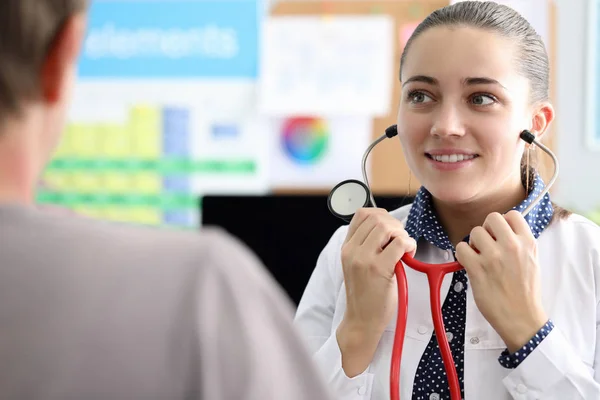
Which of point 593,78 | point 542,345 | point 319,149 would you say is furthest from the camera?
point 319,149

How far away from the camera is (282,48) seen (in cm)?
268

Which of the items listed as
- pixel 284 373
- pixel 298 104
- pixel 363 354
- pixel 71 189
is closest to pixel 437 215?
pixel 363 354

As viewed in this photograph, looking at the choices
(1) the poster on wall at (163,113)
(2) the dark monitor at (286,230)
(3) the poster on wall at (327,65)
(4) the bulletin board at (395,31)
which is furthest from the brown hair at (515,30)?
(1) the poster on wall at (163,113)

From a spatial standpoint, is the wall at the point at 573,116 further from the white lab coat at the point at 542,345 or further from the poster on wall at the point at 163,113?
the white lab coat at the point at 542,345

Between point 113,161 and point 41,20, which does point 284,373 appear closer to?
point 41,20

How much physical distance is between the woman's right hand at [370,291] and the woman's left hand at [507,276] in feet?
0.34

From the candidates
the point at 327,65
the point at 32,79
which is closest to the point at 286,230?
the point at 327,65

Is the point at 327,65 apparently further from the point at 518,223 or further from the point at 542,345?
the point at 542,345

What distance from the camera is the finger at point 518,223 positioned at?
1066 mm

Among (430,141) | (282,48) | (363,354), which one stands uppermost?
(282,48)

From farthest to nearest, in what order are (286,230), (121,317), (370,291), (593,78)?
(593,78), (286,230), (370,291), (121,317)

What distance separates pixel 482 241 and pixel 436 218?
0.20 m

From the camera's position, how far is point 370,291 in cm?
110

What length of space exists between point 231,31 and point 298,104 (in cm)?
38
